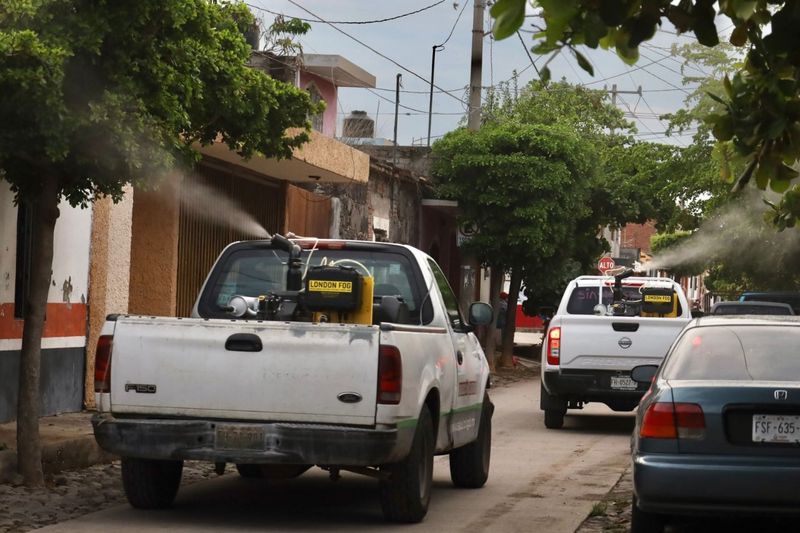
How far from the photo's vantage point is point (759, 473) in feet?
25.2

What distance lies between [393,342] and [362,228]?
19675mm

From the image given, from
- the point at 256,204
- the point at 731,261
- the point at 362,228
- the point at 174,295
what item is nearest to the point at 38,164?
the point at 174,295

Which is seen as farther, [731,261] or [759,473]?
[731,261]

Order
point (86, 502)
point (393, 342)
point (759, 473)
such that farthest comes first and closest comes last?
point (86, 502) → point (393, 342) → point (759, 473)

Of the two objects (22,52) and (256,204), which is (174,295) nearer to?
(256,204)

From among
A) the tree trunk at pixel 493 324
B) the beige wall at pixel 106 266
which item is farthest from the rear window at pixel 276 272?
the tree trunk at pixel 493 324

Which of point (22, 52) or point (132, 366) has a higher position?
point (22, 52)

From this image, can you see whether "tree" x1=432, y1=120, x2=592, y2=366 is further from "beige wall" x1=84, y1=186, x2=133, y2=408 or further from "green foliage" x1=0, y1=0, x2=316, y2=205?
"green foliage" x1=0, y1=0, x2=316, y2=205

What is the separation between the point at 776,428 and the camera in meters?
7.75

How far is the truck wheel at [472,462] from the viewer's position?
37.1ft

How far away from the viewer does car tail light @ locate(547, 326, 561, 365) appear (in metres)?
16.6

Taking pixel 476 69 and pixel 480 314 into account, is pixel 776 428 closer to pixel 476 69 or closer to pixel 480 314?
pixel 480 314

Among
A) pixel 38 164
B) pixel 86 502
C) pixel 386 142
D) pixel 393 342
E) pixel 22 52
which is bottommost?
pixel 86 502

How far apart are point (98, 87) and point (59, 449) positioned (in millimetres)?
3149
